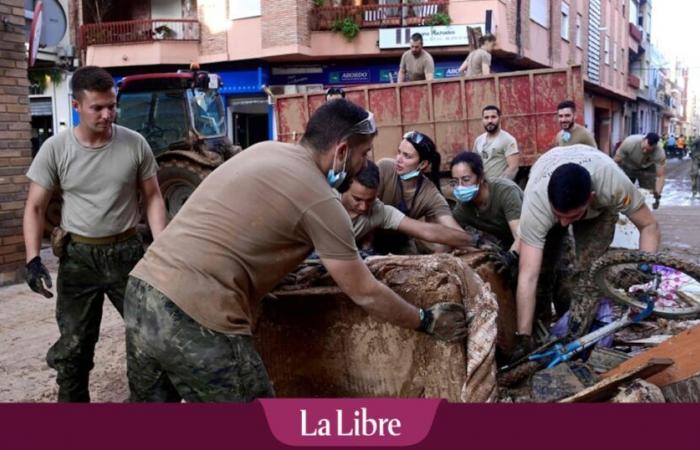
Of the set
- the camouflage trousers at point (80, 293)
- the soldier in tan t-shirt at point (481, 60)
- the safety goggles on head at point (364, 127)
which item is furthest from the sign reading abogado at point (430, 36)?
the safety goggles on head at point (364, 127)

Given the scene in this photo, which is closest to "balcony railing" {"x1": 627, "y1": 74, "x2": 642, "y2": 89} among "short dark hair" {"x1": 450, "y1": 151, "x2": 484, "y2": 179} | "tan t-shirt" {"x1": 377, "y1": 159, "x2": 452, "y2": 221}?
Answer: "short dark hair" {"x1": 450, "y1": 151, "x2": 484, "y2": 179}

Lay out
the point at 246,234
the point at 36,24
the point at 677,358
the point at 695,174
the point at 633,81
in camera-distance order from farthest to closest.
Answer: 1. the point at 633,81
2. the point at 695,174
3. the point at 36,24
4. the point at 677,358
5. the point at 246,234

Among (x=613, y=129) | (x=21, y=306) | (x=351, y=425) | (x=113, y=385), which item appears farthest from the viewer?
(x=613, y=129)

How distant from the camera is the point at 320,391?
2.66 metres

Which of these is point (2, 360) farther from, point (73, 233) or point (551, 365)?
point (551, 365)

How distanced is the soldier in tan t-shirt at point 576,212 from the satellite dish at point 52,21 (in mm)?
6085

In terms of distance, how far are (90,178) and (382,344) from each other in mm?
1486

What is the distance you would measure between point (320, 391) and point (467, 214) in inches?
74.4

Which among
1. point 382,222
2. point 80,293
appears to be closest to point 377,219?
point 382,222

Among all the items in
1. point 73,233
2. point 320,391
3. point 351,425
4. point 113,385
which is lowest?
point 113,385

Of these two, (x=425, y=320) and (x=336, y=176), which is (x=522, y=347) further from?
(x=336, y=176)

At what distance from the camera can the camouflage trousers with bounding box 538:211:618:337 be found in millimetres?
3225

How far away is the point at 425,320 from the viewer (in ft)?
7.45

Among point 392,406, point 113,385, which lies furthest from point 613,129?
point 392,406
